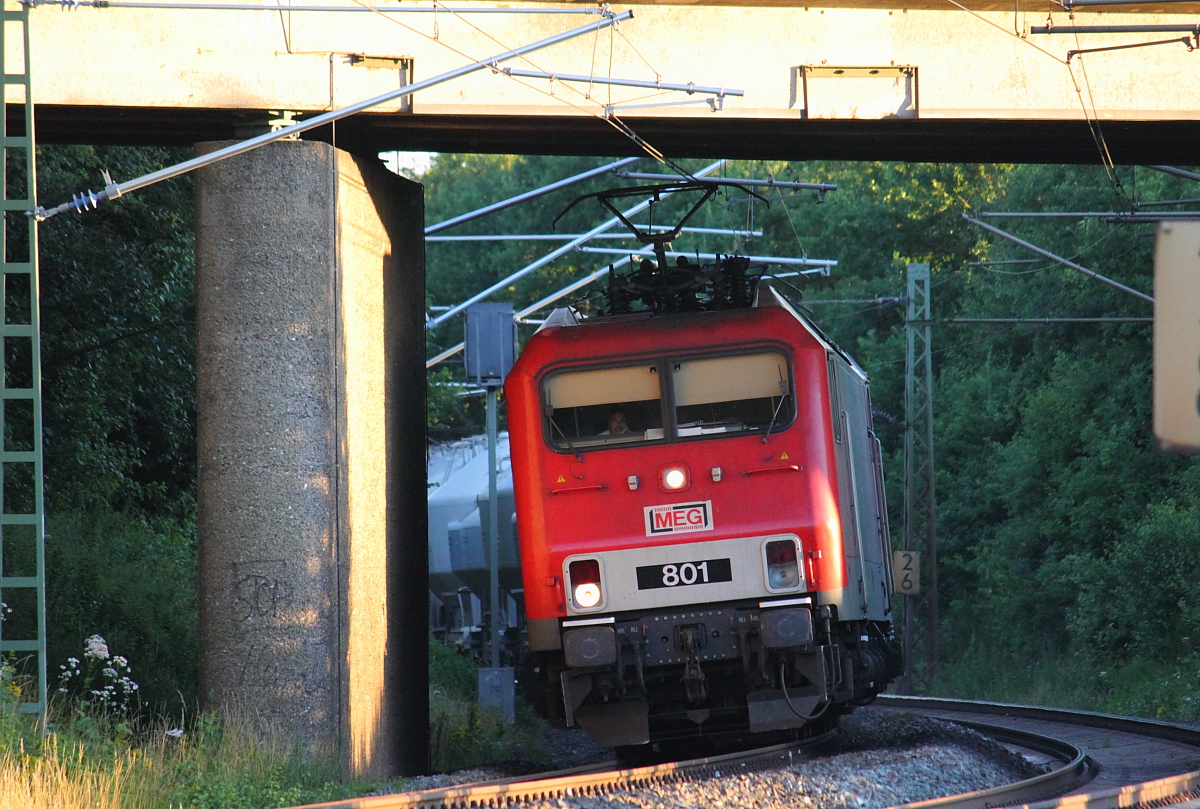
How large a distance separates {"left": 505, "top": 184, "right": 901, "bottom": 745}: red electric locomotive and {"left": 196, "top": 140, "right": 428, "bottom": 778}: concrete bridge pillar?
1.39 meters

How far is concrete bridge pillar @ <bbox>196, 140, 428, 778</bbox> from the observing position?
11.0 metres

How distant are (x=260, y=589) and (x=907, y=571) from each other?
811 inches

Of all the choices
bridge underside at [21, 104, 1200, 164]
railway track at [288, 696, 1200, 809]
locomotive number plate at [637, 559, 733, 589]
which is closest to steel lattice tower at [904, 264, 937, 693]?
railway track at [288, 696, 1200, 809]

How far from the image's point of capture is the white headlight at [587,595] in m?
11.2

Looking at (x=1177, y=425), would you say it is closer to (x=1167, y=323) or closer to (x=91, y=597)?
(x=1167, y=323)

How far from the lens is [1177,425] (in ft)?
14.4

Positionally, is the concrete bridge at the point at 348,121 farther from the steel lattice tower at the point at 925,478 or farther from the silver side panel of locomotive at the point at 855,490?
the steel lattice tower at the point at 925,478

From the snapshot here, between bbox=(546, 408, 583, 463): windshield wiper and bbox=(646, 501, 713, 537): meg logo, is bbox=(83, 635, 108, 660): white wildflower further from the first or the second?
bbox=(646, 501, 713, 537): meg logo

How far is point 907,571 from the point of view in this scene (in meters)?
29.6

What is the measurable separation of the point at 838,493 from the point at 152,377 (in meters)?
11.8

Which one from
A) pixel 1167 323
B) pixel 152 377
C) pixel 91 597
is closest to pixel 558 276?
pixel 152 377

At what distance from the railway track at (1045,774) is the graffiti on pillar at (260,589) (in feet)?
6.99

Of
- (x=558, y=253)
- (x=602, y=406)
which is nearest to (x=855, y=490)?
(x=602, y=406)

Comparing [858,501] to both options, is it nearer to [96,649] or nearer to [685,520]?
[685,520]
